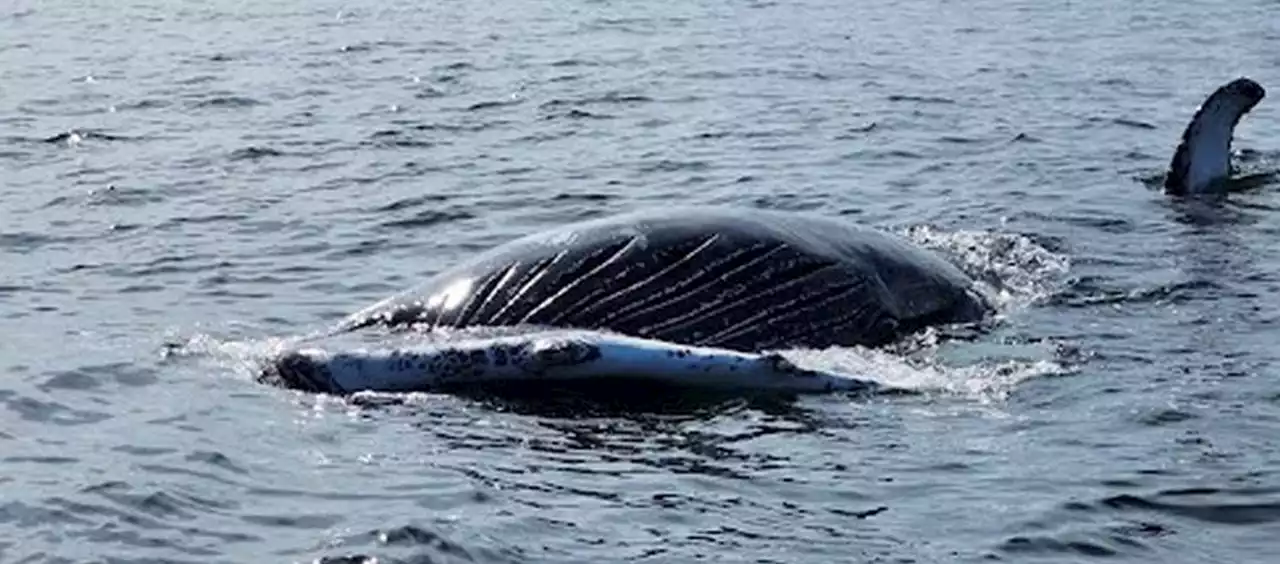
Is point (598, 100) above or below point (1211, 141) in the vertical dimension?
below

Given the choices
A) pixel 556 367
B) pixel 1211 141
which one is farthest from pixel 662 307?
pixel 1211 141

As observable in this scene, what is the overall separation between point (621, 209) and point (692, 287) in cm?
585

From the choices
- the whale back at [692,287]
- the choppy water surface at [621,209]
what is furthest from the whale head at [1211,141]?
the whale back at [692,287]

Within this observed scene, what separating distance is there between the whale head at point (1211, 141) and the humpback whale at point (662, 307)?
4237 mm

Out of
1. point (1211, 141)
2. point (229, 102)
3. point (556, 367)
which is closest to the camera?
point (556, 367)

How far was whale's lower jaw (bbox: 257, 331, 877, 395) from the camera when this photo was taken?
9891 millimetres

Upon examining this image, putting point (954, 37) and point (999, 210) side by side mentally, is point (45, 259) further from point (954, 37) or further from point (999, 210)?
point (954, 37)

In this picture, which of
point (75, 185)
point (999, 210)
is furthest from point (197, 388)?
point (75, 185)

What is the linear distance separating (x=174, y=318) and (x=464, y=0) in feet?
74.6

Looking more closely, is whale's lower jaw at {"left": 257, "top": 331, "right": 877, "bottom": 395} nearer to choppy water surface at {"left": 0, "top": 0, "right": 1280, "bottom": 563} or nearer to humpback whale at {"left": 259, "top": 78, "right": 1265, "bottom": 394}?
humpback whale at {"left": 259, "top": 78, "right": 1265, "bottom": 394}

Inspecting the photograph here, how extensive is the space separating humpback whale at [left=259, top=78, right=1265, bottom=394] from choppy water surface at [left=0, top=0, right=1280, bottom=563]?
23cm

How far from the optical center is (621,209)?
53.9 ft

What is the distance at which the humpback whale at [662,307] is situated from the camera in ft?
32.6

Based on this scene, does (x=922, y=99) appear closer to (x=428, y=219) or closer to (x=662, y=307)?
(x=428, y=219)
